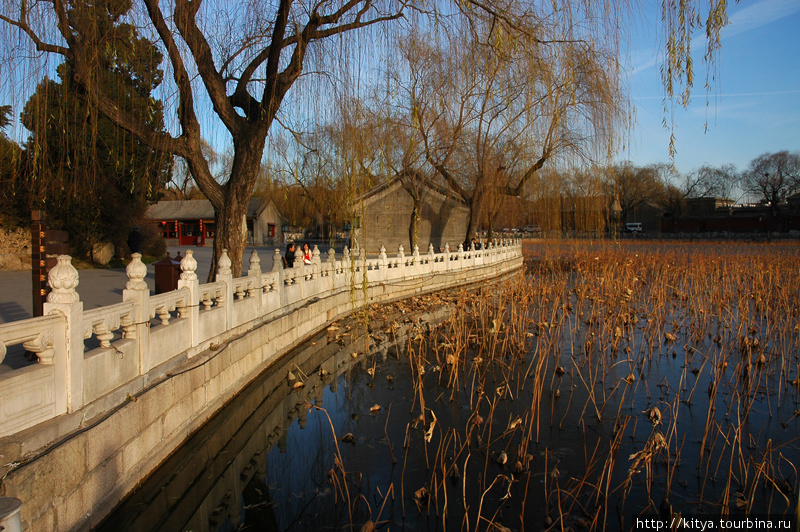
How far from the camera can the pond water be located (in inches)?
164

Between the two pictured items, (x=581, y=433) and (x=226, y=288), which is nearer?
(x=581, y=433)

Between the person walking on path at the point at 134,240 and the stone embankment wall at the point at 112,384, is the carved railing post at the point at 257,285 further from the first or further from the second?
the person walking on path at the point at 134,240

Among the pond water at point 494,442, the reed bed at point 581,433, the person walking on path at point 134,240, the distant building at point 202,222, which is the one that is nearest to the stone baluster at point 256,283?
the pond water at point 494,442

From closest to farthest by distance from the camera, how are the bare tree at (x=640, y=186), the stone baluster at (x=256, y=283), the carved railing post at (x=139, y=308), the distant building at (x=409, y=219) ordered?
the carved railing post at (x=139, y=308) → the stone baluster at (x=256, y=283) → the distant building at (x=409, y=219) → the bare tree at (x=640, y=186)

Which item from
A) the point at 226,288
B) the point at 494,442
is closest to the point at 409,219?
the point at 226,288

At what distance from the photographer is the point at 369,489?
454cm

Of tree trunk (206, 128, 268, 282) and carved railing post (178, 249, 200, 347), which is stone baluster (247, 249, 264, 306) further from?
carved railing post (178, 249, 200, 347)

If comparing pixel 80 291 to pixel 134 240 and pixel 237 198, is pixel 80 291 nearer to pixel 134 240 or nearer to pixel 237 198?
pixel 237 198

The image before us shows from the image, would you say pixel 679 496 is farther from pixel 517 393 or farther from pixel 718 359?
pixel 718 359

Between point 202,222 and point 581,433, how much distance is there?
35.2m

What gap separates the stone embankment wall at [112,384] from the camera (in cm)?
300

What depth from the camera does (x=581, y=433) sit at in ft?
18.3

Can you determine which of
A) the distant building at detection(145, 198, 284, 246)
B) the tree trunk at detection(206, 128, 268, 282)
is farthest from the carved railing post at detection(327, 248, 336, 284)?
the distant building at detection(145, 198, 284, 246)

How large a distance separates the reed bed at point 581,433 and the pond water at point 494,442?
0.07ft
